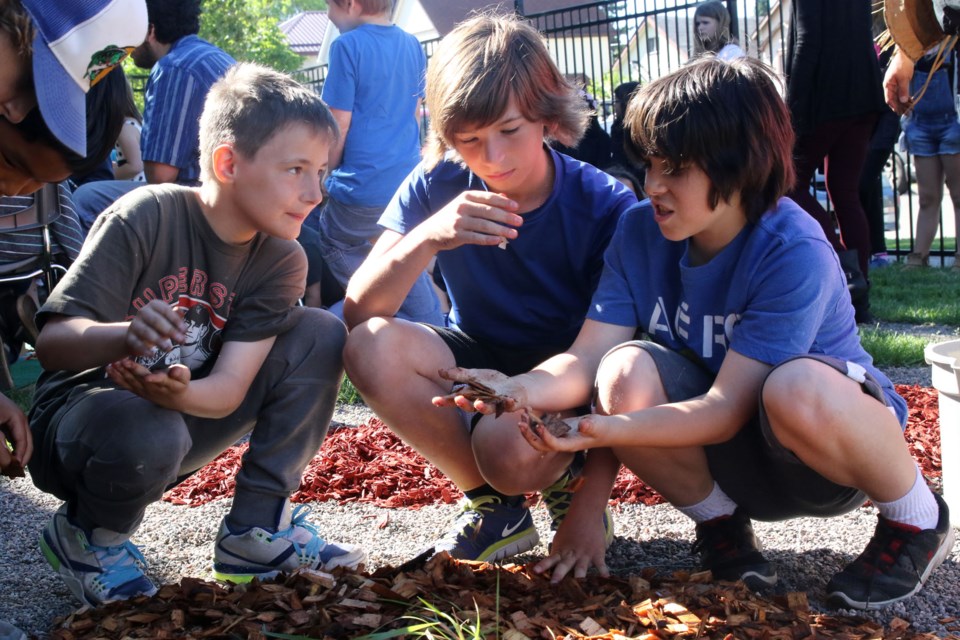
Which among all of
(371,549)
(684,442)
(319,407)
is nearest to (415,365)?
(319,407)

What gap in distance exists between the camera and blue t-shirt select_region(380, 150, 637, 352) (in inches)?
113

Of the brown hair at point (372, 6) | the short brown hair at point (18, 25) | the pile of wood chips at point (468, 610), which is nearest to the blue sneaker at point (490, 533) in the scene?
the pile of wood chips at point (468, 610)

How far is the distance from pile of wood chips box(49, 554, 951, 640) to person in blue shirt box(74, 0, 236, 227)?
113 inches

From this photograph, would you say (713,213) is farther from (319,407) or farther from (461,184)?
(319,407)

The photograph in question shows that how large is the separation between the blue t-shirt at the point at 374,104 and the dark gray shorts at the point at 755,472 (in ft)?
10.9

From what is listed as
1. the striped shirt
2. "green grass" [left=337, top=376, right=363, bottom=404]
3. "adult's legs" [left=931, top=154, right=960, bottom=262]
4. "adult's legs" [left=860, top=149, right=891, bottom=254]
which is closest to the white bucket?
"green grass" [left=337, top=376, right=363, bottom=404]

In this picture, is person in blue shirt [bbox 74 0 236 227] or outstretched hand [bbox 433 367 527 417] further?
person in blue shirt [bbox 74 0 236 227]

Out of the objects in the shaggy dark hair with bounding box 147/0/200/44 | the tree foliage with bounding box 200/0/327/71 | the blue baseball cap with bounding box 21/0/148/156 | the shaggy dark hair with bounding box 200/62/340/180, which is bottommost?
the shaggy dark hair with bounding box 200/62/340/180

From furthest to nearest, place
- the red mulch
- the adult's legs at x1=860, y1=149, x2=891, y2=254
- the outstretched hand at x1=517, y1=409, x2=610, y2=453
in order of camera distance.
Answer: the adult's legs at x1=860, y1=149, x2=891, y2=254 < the red mulch < the outstretched hand at x1=517, y1=409, x2=610, y2=453

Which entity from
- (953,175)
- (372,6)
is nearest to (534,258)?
(372,6)

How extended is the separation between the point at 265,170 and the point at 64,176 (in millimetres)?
476

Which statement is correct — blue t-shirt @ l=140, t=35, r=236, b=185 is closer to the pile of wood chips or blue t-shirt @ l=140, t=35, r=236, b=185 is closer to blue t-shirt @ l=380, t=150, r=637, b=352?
blue t-shirt @ l=380, t=150, r=637, b=352

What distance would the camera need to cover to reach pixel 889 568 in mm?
2320

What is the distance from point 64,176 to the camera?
2.35 metres
